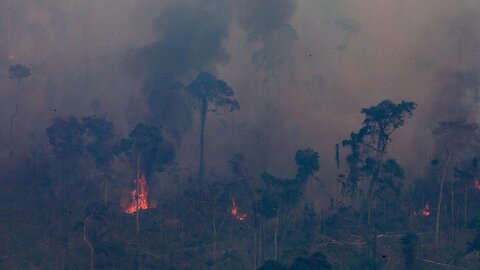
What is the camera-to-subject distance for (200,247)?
220 ft

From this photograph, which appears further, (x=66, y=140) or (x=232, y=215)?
(x=66, y=140)

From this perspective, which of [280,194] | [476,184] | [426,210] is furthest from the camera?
[476,184]

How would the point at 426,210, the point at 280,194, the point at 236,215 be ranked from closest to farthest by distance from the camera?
1. the point at 280,194
2. the point at 236,215
3. the point at 426,210

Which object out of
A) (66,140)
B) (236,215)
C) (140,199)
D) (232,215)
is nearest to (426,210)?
(236,215)

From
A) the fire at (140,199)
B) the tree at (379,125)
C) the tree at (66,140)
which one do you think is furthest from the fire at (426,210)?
the tree at (66,140)

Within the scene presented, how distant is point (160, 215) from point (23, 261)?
2081 centimetres

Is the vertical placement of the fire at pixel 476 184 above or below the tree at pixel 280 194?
above

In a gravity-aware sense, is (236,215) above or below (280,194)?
below

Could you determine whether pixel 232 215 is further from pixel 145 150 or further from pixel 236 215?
pixel 145 150

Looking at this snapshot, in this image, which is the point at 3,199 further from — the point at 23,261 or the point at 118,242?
the point at 118,242

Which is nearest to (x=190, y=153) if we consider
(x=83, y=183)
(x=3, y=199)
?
(x=83, y=183)

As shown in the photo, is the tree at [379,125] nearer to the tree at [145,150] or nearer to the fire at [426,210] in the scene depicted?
the fire at [426,210]

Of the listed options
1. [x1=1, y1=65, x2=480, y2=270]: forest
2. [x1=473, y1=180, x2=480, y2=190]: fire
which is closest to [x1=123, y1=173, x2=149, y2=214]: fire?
[x1=1, y1=65, x2=480, y2=270]: forest

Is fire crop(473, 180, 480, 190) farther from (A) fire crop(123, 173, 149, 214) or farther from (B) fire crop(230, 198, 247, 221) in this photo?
(A) fire crop(123, 173, 149, 214)
